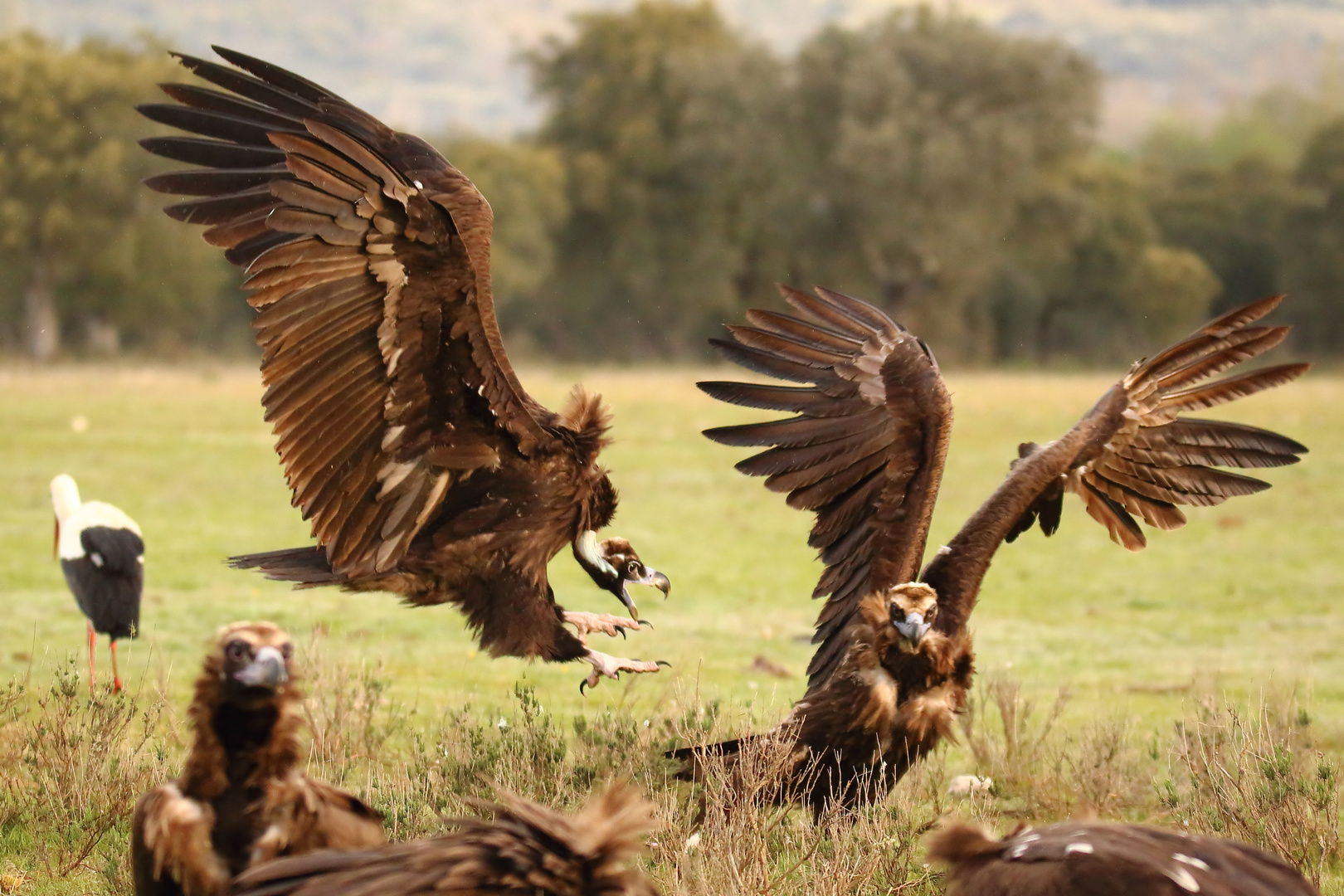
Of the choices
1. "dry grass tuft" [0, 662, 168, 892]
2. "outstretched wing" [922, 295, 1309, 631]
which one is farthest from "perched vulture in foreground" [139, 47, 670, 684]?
"outstretched wing" [922, 295, 1309, 631]

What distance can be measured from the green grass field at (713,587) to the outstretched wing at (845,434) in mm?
911

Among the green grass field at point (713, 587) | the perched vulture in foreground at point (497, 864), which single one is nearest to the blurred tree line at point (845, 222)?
the green grass field at point (713, 587)

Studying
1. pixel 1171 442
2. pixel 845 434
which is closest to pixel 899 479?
pixel 845 434

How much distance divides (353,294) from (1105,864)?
157 inches

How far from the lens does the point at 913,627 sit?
249 inches

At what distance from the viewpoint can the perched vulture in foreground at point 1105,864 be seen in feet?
14.5

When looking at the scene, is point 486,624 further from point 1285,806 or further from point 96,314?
point 96,314

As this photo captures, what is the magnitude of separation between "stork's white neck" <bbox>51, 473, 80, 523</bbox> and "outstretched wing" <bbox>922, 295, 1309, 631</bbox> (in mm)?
7568

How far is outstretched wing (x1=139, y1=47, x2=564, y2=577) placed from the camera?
264 inches

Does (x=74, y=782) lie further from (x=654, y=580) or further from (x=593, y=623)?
(x=654, y=580)

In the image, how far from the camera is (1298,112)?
131 m

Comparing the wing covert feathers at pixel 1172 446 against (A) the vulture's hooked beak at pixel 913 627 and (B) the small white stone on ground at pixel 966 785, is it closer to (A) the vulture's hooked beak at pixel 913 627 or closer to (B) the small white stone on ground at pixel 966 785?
(B) the small white stone on ground at pixel 966 785

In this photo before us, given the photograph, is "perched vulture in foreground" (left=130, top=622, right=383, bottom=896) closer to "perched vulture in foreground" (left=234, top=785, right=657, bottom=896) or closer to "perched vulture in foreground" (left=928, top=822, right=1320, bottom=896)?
"perched vulture in foreground" (left=234, top=785, right=657, bottom=896)

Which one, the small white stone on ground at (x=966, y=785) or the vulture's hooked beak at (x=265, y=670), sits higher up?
the vulture's hooked beak at (x=265, y=670)
